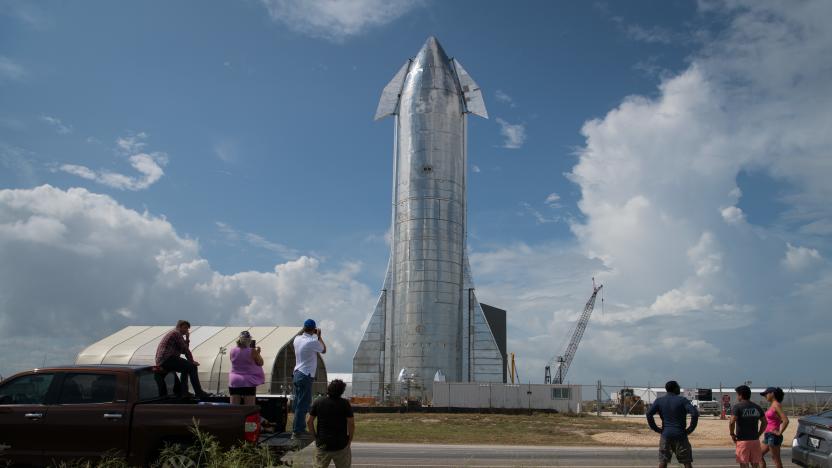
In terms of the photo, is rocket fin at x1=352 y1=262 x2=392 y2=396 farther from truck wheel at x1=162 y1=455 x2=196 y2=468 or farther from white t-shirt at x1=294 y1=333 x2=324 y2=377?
truck wheel at x1=162 y1=455 x2=196 y2=468

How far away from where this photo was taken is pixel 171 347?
1048 centimetres

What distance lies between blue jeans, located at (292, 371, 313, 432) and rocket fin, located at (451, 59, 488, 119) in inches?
1551

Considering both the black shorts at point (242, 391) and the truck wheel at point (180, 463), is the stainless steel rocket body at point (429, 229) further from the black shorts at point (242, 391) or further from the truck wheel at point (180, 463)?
the truck wheel at point (180, 463)

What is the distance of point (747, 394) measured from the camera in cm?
1068

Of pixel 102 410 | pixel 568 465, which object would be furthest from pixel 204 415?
pixel 568 465

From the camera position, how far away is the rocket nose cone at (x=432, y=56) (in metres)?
45.9

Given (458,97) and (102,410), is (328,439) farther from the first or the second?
(458,97)

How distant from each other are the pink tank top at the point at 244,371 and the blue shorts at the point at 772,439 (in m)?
8.57

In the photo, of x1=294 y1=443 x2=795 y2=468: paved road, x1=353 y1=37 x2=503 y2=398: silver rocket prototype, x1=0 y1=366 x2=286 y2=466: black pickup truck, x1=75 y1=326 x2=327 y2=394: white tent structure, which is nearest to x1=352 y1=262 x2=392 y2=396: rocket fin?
x1=353 y1=37 x2=503 y2=398: silver rocket prototype

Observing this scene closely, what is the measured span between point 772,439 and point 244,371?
8941 mm

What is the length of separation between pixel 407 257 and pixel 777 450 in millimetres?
32632

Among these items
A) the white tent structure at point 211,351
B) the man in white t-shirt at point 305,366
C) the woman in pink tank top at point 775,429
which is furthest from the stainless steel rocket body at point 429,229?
the man in white t-shirt at point 305,366

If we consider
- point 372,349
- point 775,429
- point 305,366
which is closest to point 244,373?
point 305,366

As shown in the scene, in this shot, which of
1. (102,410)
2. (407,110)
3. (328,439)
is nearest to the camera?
(328,439)
